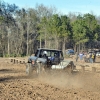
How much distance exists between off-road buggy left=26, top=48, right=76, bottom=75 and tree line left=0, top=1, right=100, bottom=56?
126 feet

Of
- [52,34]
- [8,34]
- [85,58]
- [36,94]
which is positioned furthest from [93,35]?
[36,94]

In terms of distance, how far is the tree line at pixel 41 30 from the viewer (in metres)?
59.1

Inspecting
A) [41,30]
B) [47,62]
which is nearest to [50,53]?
[47,62]

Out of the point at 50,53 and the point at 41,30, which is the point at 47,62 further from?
the point at 41,30

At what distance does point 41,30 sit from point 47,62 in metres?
47.1

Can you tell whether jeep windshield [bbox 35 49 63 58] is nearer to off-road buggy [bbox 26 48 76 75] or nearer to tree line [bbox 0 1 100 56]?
off-road buggy [bbox 26 48 76 75]

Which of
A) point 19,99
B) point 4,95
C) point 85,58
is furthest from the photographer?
point 85,58

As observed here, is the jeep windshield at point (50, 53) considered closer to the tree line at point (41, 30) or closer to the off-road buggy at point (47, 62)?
the off-road buggy at point (47, 62)

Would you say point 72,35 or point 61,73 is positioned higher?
point 72,35

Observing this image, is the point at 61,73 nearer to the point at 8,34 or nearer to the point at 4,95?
the point at 4,95

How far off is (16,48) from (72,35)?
1619cm

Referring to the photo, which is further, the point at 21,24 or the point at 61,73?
the point at 21,24

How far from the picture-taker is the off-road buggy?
1775 centimetres

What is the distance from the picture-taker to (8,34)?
7200cm
